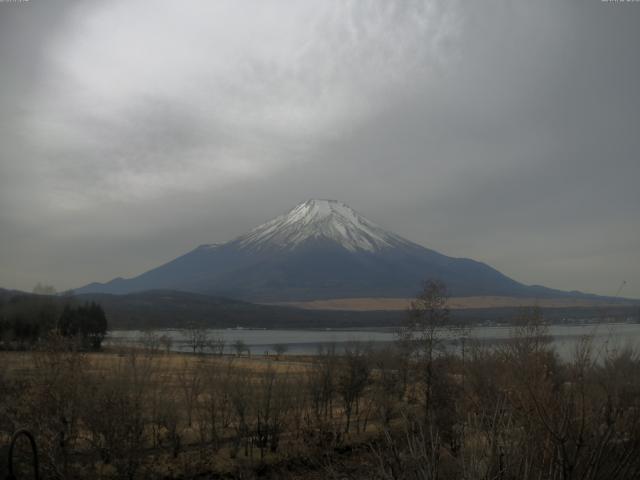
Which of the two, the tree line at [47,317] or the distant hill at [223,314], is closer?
the tree line at [47,317]

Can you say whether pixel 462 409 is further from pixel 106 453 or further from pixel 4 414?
pixel 4 414

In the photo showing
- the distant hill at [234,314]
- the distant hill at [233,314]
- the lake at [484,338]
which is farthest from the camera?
the distant hill at [234,314]

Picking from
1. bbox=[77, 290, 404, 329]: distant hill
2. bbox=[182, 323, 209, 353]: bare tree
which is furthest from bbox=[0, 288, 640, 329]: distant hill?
bbox=[182, 323, 209, 353]: bare tree

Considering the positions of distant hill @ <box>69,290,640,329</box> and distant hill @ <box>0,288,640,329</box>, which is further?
distant hill @ <box>69,290,640,329</box>

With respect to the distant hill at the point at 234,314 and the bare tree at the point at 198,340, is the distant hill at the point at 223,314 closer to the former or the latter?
the distant hill at the point at 234,314

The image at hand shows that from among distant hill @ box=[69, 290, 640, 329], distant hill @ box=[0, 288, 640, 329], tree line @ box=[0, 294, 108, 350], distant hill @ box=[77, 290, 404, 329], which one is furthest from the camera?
distant hill @ box=[77, 290, 404, 329]

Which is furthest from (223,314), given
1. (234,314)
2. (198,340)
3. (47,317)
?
(47,317)

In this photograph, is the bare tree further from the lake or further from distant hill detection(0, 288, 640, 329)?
distant hill detection(0, 288, 640, 329)

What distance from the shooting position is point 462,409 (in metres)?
20.6

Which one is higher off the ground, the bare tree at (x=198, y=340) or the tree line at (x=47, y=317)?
the tree line at (x=47, y=317)

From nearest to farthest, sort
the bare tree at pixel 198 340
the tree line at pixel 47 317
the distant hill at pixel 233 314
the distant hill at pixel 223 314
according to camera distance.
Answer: the tree line at pixel 47 317, the bare tree at pixel 198 340, the distant hill at pixel 233 314, the distant hill at pixel 223 314

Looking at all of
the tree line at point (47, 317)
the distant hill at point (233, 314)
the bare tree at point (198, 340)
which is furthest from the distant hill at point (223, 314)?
the tree line at point (47, 317)

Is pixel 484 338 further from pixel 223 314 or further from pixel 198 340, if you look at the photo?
pixel 223 314

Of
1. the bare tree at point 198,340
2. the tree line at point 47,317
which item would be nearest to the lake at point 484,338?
the bare tree at point 198,340
